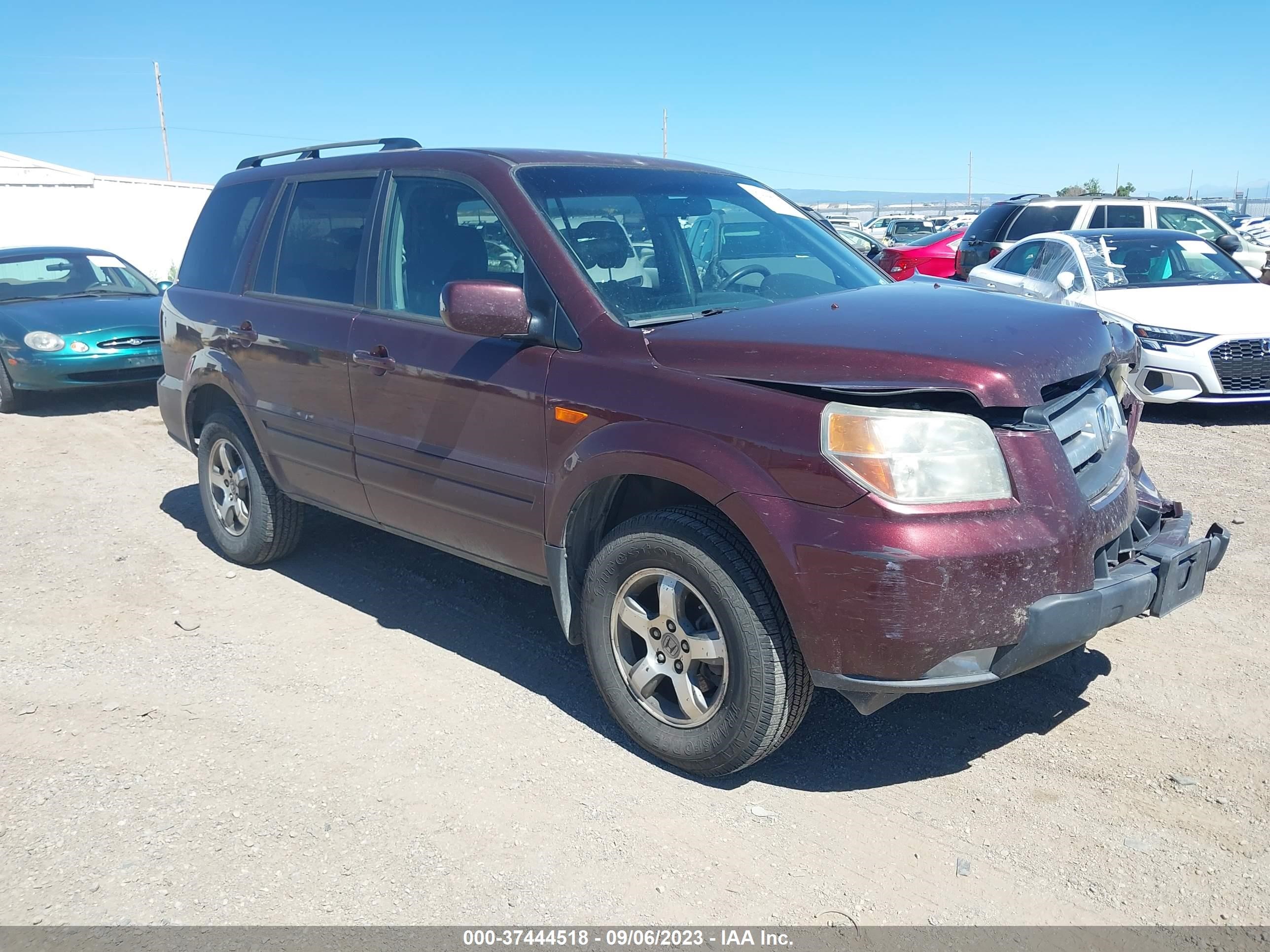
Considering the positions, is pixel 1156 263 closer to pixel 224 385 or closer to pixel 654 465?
pixel 654 465

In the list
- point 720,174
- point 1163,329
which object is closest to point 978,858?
point 720,174

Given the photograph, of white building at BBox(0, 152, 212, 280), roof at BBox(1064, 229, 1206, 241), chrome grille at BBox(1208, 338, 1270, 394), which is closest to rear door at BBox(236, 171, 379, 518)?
chrome grille at BBox(1208, 338, 1270, 394)

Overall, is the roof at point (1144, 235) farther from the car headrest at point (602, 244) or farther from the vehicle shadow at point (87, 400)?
the vehicle shadow at point (87, 400)

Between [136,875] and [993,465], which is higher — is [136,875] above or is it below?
below

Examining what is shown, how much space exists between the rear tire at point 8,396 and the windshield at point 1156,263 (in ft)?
33.7

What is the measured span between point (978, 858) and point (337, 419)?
10.1ft

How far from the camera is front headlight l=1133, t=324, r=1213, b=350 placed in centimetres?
814

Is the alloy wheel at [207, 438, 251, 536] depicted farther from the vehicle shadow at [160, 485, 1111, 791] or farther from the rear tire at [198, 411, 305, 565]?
the vehicle shadow at [160, 485, 1111, 791]

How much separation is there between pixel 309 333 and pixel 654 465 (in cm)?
210

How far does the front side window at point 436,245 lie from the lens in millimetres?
3934

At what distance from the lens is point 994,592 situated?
2.83 meters

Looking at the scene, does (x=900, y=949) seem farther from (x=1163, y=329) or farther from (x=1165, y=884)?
(x=1163, y=329)

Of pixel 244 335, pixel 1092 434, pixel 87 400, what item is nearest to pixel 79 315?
pixel 87 400

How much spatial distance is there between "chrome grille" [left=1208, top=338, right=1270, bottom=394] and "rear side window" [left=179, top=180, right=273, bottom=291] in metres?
7.06
